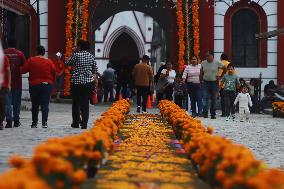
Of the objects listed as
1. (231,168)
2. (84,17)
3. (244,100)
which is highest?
(84,17)

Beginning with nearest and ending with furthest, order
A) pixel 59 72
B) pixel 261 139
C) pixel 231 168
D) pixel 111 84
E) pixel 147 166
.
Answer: pixel 231 168 < pixel 147 166 < pixel 261 139 < pixel 59 72 < pixel 111 84

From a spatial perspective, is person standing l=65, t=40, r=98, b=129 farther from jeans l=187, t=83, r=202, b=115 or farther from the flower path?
jeans l=187, t=83, r=202, b=115

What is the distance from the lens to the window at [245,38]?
2497cm

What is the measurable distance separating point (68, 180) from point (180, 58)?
20374mm

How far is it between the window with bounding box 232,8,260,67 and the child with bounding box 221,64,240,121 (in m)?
6.66

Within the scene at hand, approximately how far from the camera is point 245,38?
2516 centimetres

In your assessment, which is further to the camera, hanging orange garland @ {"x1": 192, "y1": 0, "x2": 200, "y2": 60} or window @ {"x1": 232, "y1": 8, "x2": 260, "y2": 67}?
window @ {"x1": 232, "y1": 8, "x2": 260, "y2": 67}

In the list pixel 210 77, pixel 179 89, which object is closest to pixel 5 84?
pixel 210 77

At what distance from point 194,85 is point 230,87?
957 mm

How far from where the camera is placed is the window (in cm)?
2497

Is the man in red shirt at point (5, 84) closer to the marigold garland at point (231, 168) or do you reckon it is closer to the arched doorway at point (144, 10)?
the marigold garland at point (231, 168)

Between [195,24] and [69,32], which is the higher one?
[195,24]

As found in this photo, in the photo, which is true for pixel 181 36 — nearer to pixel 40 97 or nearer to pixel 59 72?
pixel 59 72

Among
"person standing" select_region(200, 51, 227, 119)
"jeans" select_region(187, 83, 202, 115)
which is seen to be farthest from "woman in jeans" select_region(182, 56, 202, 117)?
"person standing" select_region(200, 51, 227, 119)
